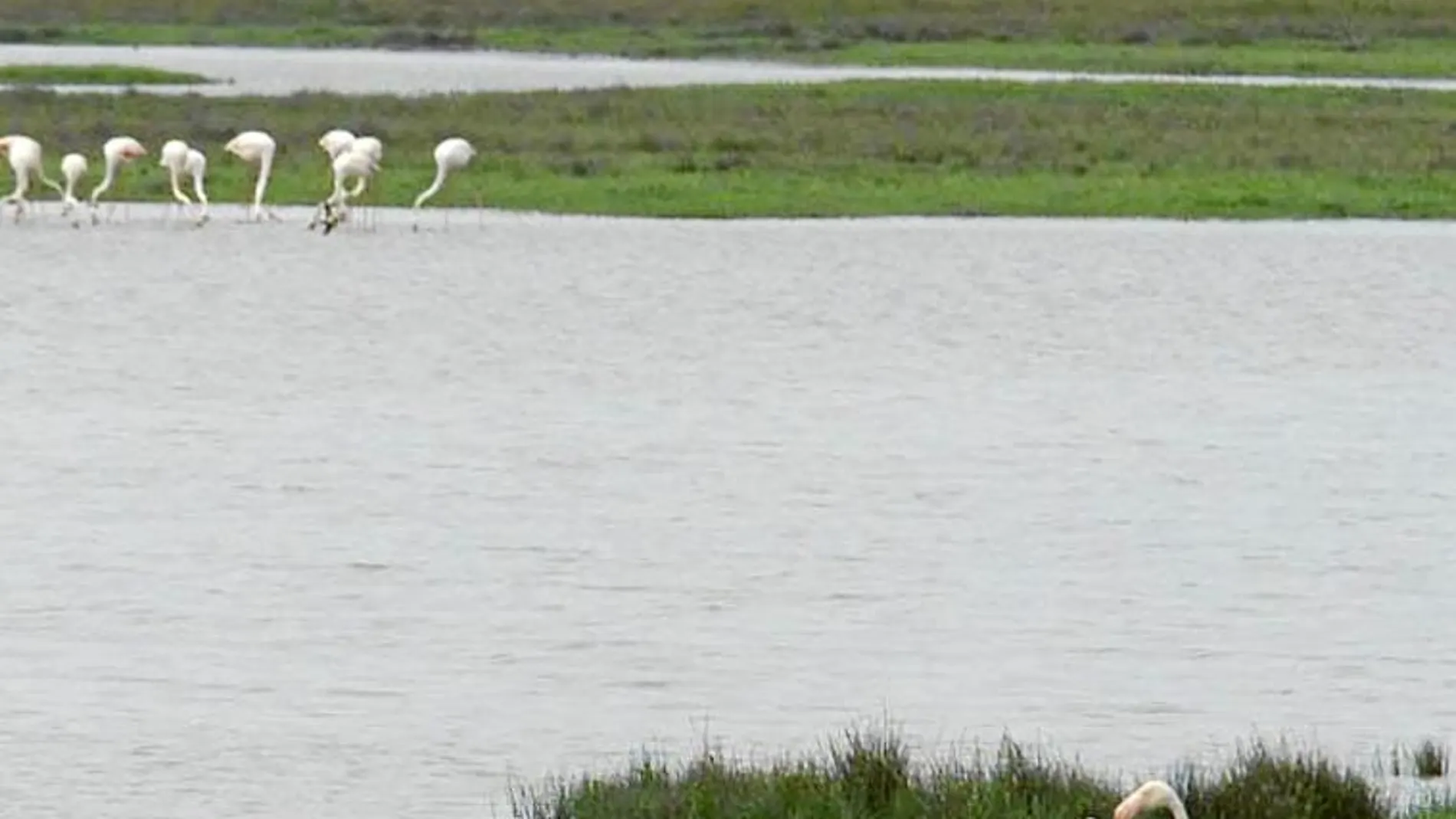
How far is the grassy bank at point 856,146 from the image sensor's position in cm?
3756

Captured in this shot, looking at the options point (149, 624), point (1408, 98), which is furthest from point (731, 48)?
point (149, 624)

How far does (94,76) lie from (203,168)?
19032 millimetres

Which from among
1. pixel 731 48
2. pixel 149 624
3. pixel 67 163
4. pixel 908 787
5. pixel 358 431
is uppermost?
pixel 731 48

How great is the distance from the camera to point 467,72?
58969 mm

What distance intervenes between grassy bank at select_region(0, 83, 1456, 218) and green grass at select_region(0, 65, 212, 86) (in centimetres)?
483

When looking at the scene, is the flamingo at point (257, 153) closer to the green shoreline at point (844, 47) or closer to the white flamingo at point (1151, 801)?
the white flamingo at point (1151, 801)

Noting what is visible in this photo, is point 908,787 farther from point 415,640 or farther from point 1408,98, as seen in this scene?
point 1408,98

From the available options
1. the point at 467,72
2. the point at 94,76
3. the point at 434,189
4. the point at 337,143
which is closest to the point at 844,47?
the point at 467,72

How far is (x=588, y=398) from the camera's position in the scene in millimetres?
24906

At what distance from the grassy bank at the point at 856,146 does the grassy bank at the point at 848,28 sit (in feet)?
40.2

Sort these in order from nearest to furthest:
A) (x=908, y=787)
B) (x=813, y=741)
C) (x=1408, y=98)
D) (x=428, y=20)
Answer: (x=908, y=787), (x=813, y=741), (x=1408, y=98), (x=428, y=20)

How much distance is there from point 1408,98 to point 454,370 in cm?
2700

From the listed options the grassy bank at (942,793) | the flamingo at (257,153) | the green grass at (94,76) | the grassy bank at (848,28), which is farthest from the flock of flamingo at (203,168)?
the grassy bank at (848,28)

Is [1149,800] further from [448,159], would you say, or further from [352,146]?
[448,159]
